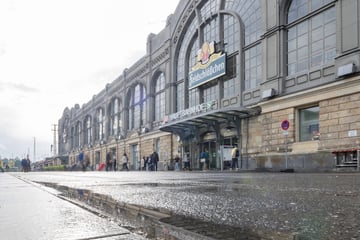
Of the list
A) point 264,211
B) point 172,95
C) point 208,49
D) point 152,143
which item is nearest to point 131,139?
point 152,143

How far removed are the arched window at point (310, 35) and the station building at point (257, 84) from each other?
0.20 feet

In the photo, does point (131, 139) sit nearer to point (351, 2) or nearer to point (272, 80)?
point (272, 80)

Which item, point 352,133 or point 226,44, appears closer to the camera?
point 352,133

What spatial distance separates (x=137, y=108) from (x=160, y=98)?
Answer: 7.89 metres

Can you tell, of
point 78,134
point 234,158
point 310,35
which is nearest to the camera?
point 310,35

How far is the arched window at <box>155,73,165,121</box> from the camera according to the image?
41.3 metres

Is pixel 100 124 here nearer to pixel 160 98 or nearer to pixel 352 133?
pixel 160 98

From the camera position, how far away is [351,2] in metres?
18.7

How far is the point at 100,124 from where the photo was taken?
66750 mm

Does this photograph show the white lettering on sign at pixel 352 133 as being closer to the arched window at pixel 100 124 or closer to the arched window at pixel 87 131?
the arched window at pixel 100 124

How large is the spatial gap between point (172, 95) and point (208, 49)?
8.05 meters

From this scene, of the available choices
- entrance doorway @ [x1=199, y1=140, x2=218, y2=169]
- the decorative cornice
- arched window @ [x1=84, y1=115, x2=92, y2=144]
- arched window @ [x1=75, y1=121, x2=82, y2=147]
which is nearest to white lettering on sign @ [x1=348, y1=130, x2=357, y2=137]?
entrance doorway @ [x1=199, y1=140, x2=218, y2=169]

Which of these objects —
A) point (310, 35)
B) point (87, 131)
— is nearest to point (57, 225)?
point (310, 35)

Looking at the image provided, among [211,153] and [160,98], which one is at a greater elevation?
[160,98]
